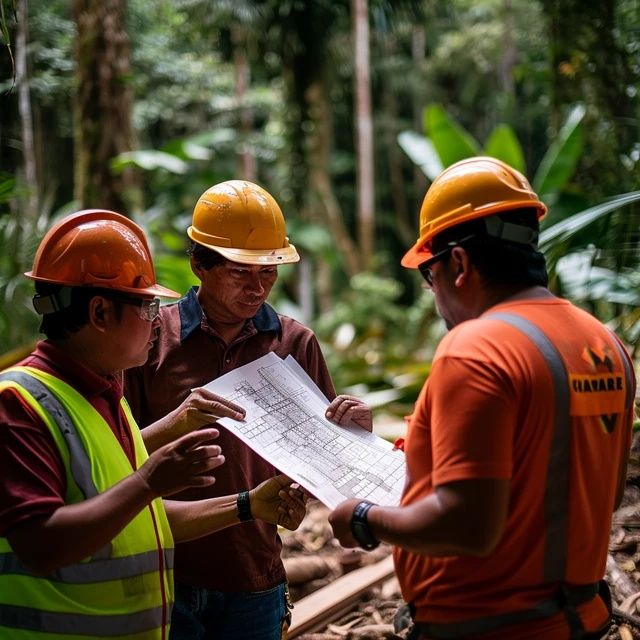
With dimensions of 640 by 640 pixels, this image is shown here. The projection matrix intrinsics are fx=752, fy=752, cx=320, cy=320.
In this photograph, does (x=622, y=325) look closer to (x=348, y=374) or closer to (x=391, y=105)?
(x=348, y=374)

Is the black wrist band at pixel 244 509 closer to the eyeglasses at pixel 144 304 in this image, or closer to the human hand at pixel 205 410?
the human hand at pixel 205 410

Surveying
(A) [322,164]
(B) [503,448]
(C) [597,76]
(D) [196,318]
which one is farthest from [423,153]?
(A) [322,164]

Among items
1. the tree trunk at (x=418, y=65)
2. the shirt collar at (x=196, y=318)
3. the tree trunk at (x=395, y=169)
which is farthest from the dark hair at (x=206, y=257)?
the tree trunk at (x=418, y=65)

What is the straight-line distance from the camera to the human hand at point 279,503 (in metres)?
2.14

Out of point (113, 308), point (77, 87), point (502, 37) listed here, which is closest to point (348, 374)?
point (77, 87)

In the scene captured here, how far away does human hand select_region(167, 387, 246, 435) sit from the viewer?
197 centimetres

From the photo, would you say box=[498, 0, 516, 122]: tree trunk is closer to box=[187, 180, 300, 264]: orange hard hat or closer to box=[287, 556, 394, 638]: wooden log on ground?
box=[287, 556, 394, 638]: wooden log on ground

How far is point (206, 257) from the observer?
2412mm

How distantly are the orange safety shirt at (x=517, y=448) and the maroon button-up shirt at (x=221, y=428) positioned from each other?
2.61ft

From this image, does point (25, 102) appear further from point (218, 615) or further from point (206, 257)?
point (218, 615)

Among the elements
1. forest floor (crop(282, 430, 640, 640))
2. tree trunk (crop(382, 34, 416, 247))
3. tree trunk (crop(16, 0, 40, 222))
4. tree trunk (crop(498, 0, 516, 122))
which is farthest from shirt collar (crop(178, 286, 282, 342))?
tree trunk (crop(382, 34, 416, 247))

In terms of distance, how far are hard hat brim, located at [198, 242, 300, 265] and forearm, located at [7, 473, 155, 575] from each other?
3.03 feet

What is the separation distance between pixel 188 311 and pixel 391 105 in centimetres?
2234

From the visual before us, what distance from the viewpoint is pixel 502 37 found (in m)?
20.9
